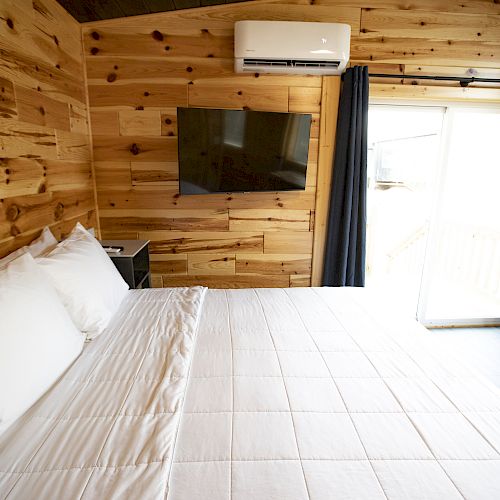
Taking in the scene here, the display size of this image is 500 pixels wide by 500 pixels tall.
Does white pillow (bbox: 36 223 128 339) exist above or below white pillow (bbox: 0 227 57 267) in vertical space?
below

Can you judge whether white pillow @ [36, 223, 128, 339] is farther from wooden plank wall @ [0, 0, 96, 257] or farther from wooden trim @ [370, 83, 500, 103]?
wooden trim @ [370, 83, 500, 103]

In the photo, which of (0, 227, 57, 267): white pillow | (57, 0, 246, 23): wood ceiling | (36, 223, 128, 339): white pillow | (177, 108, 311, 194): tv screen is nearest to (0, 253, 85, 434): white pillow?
(36, 223, 128, 339): white pillow

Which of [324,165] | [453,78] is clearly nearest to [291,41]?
[324,165]

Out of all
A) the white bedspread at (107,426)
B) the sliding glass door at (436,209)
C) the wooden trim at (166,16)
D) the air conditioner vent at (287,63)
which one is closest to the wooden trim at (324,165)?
the air conditioner vent at (287,63)

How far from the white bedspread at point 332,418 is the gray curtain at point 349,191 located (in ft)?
4.07

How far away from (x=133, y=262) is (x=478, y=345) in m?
3.00

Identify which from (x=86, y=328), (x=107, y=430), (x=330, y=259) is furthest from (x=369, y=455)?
(x=330, y=259)

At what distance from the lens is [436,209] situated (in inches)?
122

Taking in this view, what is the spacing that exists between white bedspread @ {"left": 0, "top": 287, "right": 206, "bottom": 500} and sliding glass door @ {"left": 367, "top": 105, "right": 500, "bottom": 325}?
263 cm

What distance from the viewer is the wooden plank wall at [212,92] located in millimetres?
2604

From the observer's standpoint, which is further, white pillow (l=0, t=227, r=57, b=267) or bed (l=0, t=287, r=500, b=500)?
white pillow (l=0, t=227, r=57, b=267)

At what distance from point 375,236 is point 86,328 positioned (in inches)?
137

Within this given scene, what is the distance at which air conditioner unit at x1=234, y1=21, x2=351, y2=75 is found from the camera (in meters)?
2.42

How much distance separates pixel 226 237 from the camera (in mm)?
2975
